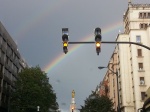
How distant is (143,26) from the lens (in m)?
63.3

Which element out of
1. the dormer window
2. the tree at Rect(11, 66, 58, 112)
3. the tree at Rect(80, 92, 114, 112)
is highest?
the dormer window

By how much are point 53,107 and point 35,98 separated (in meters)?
7.81

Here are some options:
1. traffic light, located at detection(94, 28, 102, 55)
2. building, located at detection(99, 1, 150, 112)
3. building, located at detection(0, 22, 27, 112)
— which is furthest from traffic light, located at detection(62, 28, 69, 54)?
building, located at detection(0, 22, 27, 112)

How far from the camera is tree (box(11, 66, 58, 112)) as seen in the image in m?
62.4

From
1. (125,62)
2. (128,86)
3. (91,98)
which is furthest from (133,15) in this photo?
(91,98)

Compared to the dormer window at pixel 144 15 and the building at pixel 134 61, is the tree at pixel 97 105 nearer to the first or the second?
the building at pixel 134 61

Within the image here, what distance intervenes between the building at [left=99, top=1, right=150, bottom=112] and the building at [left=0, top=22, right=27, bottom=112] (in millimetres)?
25565

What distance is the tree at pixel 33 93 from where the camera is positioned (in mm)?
62438

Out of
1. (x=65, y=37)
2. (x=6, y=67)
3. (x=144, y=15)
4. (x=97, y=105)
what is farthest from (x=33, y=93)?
(x=65, y=37)

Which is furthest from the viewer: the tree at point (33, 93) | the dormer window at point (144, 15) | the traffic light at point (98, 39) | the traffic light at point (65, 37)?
the dormer window at point (144, 15)

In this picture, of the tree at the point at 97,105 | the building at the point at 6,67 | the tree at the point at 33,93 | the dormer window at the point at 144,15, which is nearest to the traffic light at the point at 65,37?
the tree at the point at 97,105

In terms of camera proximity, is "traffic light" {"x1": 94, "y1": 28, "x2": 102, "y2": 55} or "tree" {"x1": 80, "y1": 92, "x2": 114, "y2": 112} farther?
"tree" {"x1": 80, "y1": 92, "x2": 114, "y2": 112}

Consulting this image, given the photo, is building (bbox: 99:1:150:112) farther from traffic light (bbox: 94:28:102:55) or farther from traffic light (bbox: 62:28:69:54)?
traffic light (bbox: 62:28:69:54)

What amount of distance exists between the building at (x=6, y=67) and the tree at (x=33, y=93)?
9.81 feet
